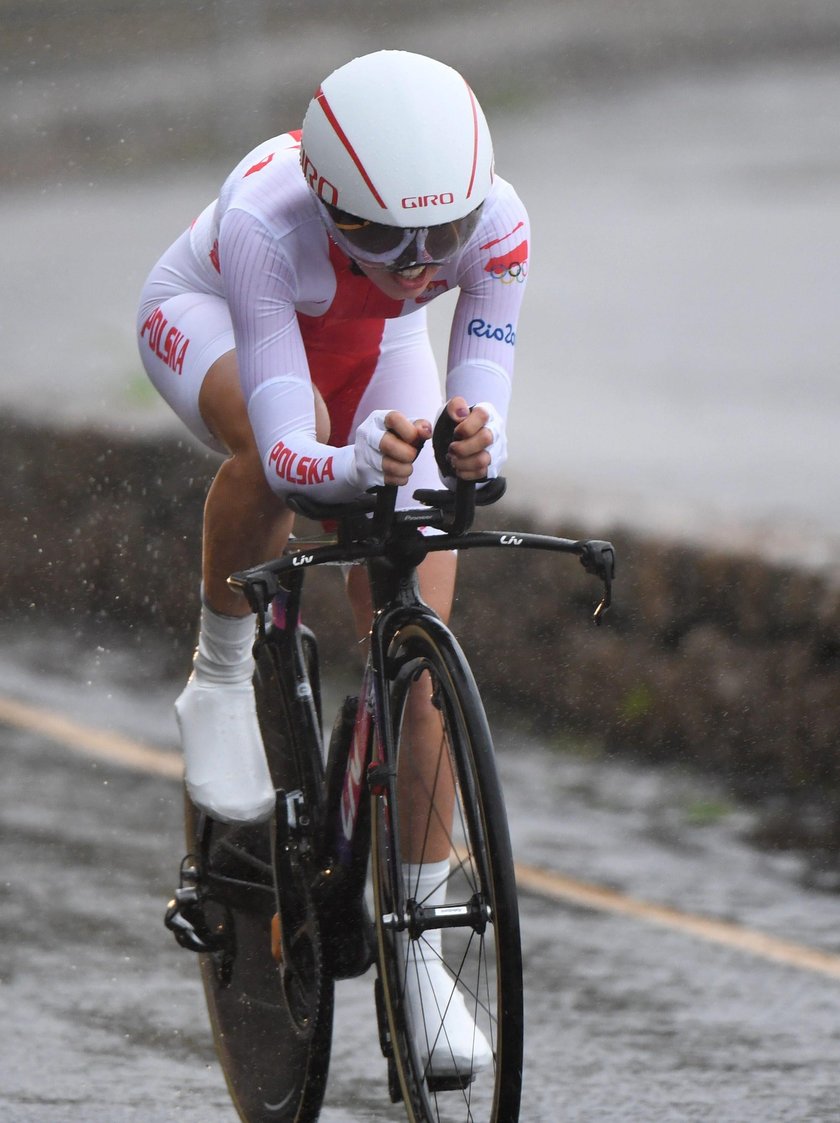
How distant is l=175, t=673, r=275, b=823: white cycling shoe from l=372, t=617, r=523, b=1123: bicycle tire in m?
0.51

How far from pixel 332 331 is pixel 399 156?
0.66 meters

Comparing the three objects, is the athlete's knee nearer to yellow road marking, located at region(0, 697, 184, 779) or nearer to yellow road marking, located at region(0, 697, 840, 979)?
yellow road marking, located at region(0, 697, 840, 979)

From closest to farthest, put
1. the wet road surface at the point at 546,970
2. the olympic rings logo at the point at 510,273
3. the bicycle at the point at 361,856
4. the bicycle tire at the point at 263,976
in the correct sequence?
the bicycle at the point at 361,856
the olympic rings logo at the point at 510,273
the bicycle tire at the point at 263,976
the wet road surface at the point at 546,970

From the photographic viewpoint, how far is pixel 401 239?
11.3 feet

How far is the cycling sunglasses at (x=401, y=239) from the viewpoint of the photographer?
3.45 m

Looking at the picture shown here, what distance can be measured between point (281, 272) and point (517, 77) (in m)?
18.6

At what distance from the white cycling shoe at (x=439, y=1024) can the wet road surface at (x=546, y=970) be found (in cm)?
86

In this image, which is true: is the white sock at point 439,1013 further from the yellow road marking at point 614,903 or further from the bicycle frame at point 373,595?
the yellow road marking at point 614,903

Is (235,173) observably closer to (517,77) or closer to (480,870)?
(480,870)

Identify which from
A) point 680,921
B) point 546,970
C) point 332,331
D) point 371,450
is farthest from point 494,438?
point 680,921

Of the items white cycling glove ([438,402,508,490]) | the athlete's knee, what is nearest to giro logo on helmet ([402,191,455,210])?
white cycling glove ([438,402,508,490])

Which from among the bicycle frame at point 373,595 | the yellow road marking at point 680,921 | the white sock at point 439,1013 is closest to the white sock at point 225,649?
the bicycle frame at point 373,595

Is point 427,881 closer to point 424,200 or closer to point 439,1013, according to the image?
point 439,1013

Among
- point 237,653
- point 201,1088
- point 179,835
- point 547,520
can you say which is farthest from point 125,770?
point 237,653
